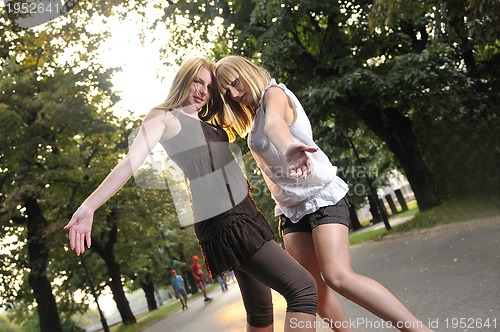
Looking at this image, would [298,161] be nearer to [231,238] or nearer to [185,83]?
[231,238]

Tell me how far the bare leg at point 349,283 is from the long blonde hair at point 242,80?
0.79 m

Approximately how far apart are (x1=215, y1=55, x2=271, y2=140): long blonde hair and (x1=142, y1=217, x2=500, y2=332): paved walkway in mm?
2310

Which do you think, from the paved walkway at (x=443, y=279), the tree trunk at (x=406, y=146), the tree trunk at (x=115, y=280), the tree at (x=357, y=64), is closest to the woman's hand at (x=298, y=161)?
the paved walkway at (x=443, y=279)

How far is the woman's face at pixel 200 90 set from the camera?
Result: 11.8ft

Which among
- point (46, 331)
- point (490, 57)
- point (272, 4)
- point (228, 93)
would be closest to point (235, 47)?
point (272, 4)

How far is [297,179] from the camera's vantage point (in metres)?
3.73

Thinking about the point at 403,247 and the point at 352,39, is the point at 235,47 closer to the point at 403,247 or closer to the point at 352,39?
the point at 352,39

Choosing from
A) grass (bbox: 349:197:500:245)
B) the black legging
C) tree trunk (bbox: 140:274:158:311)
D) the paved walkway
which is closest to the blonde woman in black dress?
the black legging

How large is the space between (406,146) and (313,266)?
1769 cm

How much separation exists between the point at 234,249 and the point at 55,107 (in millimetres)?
17353

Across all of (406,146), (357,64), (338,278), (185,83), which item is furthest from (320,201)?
(406,146)

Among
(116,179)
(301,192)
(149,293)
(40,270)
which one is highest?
(40,270)

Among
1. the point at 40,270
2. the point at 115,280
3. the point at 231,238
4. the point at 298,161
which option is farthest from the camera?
the point at 115,280

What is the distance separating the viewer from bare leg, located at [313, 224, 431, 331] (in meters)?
3.43
